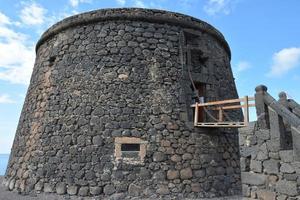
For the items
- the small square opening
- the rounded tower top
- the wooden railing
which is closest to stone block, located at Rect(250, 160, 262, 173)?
the wooden railing

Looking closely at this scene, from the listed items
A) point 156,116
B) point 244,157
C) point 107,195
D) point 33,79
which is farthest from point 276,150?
point 33,79

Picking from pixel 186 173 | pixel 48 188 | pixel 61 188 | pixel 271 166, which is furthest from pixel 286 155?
pixel 48 188

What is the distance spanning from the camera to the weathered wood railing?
421 cm

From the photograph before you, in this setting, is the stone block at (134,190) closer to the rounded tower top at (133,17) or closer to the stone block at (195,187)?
the stone block at (195,187)

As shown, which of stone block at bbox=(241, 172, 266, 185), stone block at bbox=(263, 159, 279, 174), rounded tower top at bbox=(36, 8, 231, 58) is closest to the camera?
stone block at bbox=(263, 159, 279, 174)

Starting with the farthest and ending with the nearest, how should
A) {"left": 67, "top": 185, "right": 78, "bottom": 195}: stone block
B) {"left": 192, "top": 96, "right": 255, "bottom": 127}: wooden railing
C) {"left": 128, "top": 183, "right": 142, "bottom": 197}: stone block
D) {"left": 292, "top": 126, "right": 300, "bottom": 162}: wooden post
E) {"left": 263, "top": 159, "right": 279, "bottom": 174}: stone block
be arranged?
{"left": 67, "top": 185, "right": 78, "bottom": 195}: stone block, {"left": 128, "top": 183, "right": 142, "bottom": 197}: stone block, {"left": 192, "top": 96, "right": 255, "bottom": 127}: wooden railing, {"left": 263, "top": 159, "right": 279, "bottom": 174}: stone block, {"left": 292, "top": 126, "right": 300, "bottom": 162}: wooden post

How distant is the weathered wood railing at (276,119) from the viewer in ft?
13.8

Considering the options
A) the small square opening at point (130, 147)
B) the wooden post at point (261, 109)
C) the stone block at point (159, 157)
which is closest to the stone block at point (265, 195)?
the wooden post at point (261, 109)

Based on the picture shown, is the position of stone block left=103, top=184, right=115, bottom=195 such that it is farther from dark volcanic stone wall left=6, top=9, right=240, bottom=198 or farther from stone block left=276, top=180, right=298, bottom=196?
stone block left=276, top=180, right=298, bottom=196

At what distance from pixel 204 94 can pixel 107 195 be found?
4208 millimetres

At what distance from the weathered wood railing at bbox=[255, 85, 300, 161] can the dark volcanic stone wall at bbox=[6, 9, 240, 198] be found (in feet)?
10.5

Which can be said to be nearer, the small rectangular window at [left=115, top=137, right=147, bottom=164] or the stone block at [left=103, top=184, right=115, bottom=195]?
the stone block at [left=103, top=184, right=115, bottom=195]

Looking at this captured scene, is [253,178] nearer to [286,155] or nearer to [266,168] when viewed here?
[266,168]

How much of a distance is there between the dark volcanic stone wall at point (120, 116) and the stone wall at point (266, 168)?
2724 millimetres
